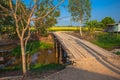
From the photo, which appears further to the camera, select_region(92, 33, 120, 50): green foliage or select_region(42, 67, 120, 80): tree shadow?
select_region(92, 33, 120, 50): green foliage

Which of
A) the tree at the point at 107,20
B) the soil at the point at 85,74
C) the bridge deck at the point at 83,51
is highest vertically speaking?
the tree at the point at 107,20

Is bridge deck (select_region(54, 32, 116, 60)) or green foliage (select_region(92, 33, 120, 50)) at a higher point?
bridge deck (select_region(54, 32, 116, 60))

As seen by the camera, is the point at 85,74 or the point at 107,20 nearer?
the point at 85,74

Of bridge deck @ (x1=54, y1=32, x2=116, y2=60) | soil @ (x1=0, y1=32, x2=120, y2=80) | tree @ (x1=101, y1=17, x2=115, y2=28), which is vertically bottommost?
bridge deck @ (x1=54, y1=32, x2=116, y2=60)

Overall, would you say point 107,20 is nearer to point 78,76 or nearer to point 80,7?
point 80,7

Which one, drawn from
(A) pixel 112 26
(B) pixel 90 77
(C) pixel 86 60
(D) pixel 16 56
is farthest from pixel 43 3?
(A) pixel 112 26

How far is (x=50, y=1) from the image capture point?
9172 millimetres

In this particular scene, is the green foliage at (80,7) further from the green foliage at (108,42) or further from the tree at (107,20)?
the tree at (107,20)

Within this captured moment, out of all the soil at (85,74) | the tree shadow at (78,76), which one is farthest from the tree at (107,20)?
the tree shadow at (78,76)

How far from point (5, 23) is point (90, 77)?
1077cm

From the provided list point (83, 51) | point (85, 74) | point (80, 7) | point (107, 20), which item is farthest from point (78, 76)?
point (107, 20)

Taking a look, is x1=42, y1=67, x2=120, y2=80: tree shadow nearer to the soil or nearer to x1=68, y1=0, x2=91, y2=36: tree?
the soil

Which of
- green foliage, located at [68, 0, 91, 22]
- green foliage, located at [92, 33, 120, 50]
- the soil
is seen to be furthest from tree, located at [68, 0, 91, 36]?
the soil

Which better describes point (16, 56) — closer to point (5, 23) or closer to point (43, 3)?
point (5, 23)
